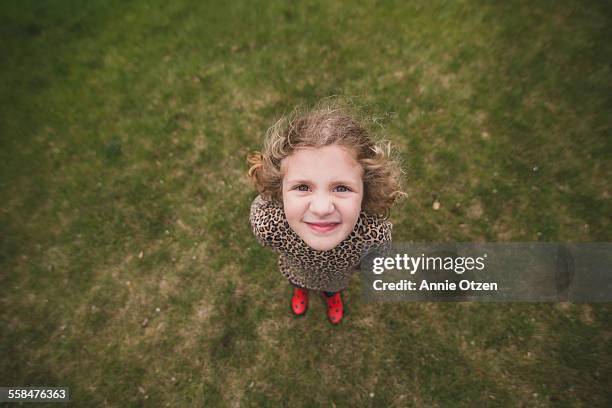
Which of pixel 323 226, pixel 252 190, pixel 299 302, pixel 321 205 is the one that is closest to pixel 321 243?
pixel 323 226

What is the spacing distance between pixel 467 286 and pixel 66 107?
227 inches

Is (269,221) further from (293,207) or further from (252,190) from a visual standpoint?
(252,190)

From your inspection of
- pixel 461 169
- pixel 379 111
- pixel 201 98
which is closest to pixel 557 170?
pixel 461 169

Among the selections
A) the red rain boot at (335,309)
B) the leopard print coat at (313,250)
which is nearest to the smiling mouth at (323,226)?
the leopard print coat at (313,250)

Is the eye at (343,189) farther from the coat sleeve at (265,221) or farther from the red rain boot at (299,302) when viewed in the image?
the red rain boot at (299,302)

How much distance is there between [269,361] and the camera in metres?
3.28

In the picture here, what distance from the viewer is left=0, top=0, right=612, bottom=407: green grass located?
3234mm

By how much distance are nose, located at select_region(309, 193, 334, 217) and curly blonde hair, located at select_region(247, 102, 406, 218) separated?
30 centimetres

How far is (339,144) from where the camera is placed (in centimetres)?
184

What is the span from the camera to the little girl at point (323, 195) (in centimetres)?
176

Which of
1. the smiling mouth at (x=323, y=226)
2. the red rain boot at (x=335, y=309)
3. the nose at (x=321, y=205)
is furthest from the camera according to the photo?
the red rain boot at (x=335, y=309)

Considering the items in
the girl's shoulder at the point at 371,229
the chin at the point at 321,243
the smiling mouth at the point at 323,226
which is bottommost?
the chin at the point at 321,243

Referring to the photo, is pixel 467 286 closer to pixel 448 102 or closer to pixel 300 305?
pixel 300 305

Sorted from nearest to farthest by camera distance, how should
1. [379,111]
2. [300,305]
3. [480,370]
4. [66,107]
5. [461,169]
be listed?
[480,370], [300,305], [461,169], [379,111], [66,107]
